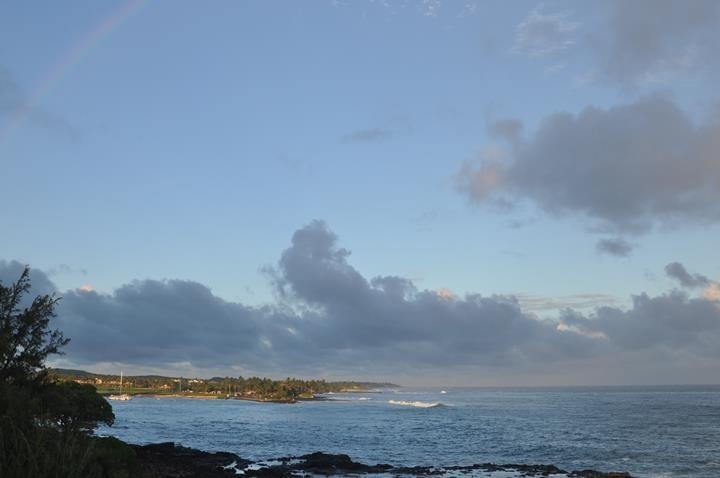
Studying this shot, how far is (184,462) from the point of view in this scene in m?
60.7

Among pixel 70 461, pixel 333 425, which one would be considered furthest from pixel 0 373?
pixel 333 425

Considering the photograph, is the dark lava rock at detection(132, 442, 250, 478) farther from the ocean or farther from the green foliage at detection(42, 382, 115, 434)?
the ocean

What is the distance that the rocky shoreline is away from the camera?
5406 centimetres

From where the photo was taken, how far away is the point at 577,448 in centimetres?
7956

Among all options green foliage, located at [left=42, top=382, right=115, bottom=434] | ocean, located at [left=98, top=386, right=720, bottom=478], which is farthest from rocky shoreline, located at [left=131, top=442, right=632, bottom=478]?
green foliage, located at [left=42, top=382, right=115, bottom=434]

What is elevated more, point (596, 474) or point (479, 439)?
point (596, 474)

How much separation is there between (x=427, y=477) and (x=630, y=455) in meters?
30.9

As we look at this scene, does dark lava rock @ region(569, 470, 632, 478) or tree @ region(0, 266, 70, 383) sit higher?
tree @ region(0, 266, 70, 383)

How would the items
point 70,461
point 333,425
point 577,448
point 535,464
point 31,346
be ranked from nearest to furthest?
point 70,461, point 31,346, point 535,464, point 577,448, point 333,425

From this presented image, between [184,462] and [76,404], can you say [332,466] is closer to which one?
[184,462]

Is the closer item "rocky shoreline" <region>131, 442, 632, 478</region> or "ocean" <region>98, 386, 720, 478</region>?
"rocky shoreline" <region>131, 442, 632, 478</region>

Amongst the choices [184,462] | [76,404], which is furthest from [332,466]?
[76,404]

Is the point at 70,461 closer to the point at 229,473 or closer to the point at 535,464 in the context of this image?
the point at 229,473

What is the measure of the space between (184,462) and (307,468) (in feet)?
38.9
